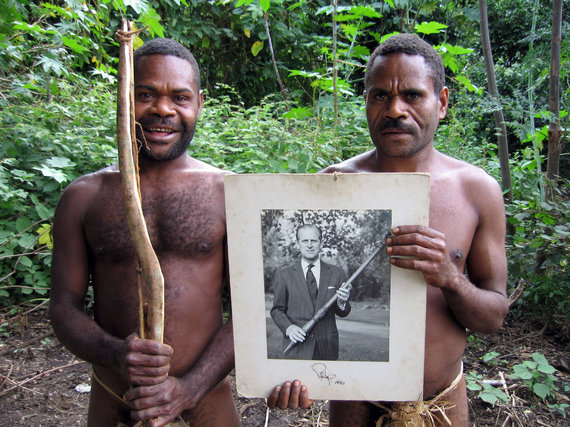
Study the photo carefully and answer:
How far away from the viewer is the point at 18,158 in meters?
3.29

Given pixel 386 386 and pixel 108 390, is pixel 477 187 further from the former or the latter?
pixel 108 390

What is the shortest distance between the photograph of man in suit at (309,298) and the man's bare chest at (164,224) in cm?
43

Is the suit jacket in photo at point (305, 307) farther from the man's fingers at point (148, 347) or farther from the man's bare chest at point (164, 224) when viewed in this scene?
the man's bare chest at point (164, 224)

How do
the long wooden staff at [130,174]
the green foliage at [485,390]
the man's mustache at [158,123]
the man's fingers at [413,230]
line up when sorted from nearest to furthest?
the long wooden staff at [130,174] → the man's fingers at [413,230] → the man's mustache at [158,123] → the green foliage at [485,390]

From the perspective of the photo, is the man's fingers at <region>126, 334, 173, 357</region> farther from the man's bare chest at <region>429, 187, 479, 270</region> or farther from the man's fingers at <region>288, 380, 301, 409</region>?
the man's bare chest at <region>429, 187, 479, 270</region>

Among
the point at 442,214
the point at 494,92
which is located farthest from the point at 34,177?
the point at 494,92

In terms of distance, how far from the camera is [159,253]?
57.2 inches

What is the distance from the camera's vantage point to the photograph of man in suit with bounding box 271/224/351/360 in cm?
111

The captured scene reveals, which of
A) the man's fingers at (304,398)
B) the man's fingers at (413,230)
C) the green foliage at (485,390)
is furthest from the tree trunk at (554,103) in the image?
A: the man's fingers at (304,398)

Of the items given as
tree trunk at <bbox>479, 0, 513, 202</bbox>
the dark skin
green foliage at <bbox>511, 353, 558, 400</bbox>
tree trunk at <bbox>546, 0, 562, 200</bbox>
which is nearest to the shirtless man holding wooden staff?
the dark skin

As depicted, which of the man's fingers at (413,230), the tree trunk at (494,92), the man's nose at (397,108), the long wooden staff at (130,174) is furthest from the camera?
the tree trunk at (494,92)

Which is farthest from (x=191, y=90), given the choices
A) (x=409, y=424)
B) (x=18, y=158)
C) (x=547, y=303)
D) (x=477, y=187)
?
(x=547, y=303)

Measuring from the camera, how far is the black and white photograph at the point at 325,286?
3.52 feet

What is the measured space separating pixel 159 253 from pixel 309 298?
577mm
